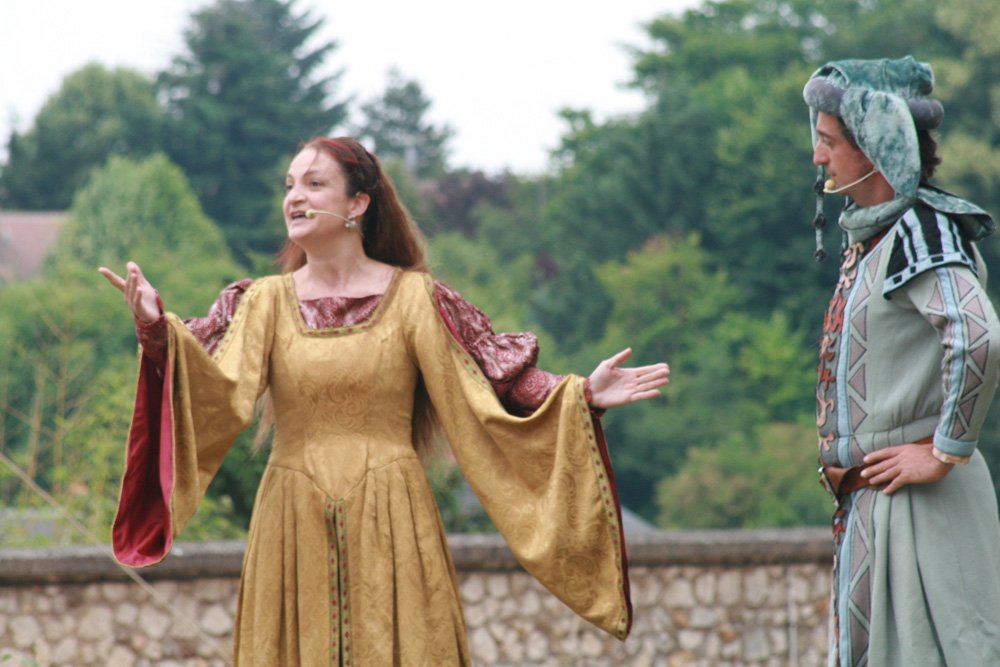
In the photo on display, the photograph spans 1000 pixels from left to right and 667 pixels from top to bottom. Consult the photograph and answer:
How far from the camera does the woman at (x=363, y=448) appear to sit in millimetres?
4242

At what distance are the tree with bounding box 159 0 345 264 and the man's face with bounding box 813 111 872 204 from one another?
43.5 m

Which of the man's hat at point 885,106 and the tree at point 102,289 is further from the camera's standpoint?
the tree at point 102,289

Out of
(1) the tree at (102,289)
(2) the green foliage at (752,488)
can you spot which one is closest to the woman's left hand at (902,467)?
(1) the tree at (102,289)

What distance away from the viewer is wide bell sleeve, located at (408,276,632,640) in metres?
4.27

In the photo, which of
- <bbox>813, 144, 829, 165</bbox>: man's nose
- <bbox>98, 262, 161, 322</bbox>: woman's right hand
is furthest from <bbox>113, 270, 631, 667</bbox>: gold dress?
<bbox>813, 144, 829, 165</bbox>: man's nose

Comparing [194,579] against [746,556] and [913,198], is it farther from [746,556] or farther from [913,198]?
[913,198]

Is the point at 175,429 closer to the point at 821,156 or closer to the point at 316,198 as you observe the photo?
the point at 316,198

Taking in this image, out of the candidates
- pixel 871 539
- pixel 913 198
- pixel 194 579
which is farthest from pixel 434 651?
pixel 194 579

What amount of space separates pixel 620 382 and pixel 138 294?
3.94ft

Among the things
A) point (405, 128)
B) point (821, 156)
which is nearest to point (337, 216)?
point (821, 156)

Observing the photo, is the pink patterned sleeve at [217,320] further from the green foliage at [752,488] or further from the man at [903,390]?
the green foliage at [752,488]

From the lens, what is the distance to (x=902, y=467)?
383 centimetres

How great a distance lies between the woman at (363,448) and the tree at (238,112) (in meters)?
43.0

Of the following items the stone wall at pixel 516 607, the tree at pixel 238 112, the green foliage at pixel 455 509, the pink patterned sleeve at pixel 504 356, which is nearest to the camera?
the pink patterned sleeve at pixel 504 356
